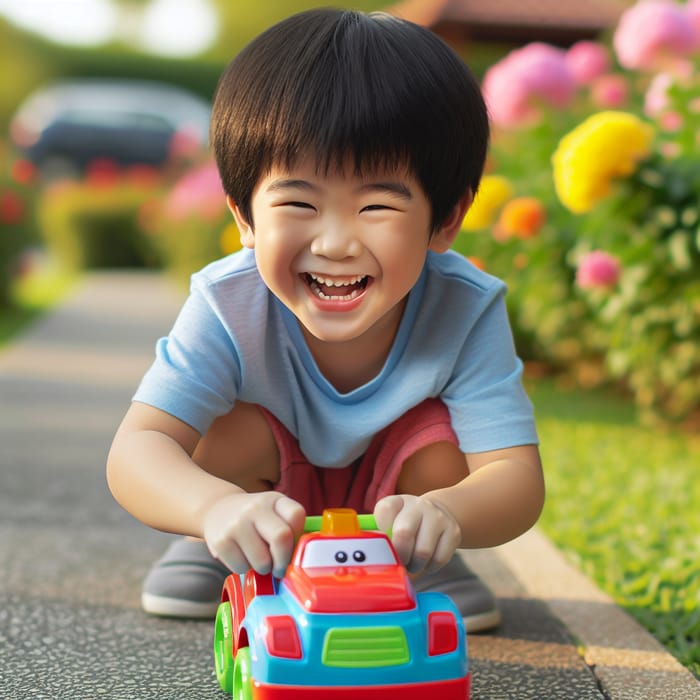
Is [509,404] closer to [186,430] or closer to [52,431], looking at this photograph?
[186,430]

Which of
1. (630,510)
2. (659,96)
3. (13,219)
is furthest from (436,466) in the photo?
(13,219)

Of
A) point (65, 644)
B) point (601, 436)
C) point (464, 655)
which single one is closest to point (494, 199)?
point (601, 436)

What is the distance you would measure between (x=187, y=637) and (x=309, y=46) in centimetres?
106

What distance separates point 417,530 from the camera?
4.75 feet

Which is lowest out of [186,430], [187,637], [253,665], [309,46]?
[187,637]

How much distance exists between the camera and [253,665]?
4.43ft

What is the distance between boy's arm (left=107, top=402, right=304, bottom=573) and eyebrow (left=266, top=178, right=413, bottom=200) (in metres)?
0.41

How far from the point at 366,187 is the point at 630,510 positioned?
5.28 feet

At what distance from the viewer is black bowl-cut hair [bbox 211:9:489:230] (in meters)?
1.58

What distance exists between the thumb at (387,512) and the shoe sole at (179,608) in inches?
Answer: 28.6

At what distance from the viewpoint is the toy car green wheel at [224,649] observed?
163cm

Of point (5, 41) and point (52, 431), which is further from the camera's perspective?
point (5, 41)

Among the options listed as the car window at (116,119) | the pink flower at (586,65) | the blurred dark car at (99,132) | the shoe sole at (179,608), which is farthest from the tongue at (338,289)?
the car window at (116,119)

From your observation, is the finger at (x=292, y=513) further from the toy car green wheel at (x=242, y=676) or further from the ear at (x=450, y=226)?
the ear at (x=450, y=226)
